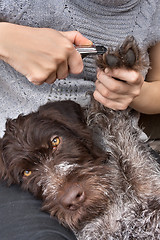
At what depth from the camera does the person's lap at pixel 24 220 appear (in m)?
1.63

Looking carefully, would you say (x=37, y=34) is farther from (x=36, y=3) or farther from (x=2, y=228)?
(x=2, y=228)

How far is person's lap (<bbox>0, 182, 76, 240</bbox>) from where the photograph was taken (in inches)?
64.3

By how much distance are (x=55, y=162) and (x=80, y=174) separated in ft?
0.65

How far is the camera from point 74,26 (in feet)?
6.89

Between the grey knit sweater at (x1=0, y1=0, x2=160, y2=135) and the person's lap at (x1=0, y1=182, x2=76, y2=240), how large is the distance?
25.4 inches

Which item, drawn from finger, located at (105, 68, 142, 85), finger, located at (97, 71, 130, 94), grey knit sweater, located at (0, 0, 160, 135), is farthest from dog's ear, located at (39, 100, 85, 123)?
finger, located at (105, 68, 142, 85)

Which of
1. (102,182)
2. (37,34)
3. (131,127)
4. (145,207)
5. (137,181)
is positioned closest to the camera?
(37,34)

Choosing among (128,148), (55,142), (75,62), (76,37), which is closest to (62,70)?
(75,62)

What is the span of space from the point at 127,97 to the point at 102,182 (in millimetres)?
620

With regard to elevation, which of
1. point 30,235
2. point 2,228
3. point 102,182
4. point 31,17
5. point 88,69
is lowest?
point 2,228

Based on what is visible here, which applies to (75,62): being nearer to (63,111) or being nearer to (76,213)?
(63,111)

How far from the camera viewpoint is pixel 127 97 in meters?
1.95

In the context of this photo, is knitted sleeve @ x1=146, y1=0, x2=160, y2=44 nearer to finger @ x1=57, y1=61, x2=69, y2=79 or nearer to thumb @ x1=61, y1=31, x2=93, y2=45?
thumb @ x1=61, y1=31, x2=93, y2=45

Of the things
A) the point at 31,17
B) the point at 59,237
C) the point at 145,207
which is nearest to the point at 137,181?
the point at 145,207
